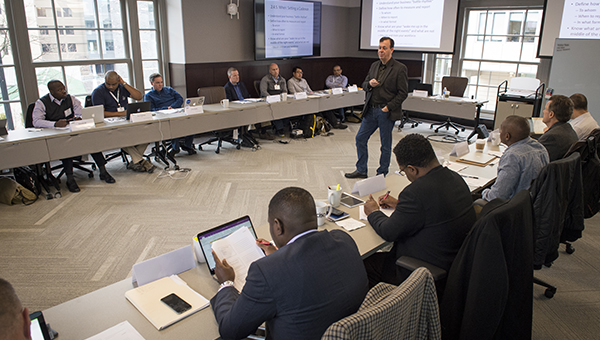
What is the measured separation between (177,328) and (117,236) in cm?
243

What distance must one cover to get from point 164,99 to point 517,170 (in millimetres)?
4816

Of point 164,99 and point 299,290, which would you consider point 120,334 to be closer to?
point 299,290

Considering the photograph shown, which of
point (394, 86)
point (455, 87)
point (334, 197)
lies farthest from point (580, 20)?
point (334, 197)

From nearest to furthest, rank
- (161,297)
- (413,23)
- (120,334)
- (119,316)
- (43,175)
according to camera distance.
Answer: (120,334), (119,316), (161,297), (43,175), (413,23)

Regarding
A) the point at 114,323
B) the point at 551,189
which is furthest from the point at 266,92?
the point at 114,323

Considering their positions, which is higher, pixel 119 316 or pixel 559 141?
pixel 559 141

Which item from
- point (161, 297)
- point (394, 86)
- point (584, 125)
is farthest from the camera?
point (394, 86)

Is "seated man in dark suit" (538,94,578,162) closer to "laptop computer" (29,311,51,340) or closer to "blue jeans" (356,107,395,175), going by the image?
"blue jeans" (356,107,395,175)

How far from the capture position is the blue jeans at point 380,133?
4789 millimetres

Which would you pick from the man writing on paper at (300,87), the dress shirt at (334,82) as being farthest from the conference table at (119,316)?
the dress shirt at (334,82)

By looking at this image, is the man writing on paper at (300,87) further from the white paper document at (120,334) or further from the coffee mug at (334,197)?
the white paper document at (120,334)

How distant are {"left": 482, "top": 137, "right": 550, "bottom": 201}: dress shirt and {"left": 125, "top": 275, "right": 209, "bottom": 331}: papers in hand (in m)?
2.12

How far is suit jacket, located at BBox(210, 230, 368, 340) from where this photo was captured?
139 centimetres

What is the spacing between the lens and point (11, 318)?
3.52 feet
